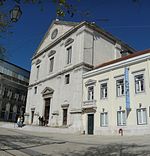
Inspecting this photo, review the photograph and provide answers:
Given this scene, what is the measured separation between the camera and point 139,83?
21141mm

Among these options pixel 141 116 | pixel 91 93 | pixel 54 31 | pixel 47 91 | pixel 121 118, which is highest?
pixel 54 31

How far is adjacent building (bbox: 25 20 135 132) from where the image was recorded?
28.7 meters

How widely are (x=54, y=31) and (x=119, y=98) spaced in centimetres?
2084

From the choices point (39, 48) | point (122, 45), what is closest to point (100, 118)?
point (122, 45)

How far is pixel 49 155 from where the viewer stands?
A: 9.56 meters

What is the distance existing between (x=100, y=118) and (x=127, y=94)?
4503 millimetres

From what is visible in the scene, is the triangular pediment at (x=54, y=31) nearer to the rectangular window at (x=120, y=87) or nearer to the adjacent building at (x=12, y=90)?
the adjacent building at (x=12, y=90)

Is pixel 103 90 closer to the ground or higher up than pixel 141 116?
higher up

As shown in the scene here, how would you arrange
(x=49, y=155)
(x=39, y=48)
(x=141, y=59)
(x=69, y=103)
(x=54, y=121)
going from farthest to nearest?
(x=39, y=48)
(x=54, y=121)
(x=69, y=103)
(x=141, y=59)
(x=49, y=155)

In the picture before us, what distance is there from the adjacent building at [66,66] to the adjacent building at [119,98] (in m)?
1.81

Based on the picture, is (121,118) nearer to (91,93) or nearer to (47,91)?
(91,93)

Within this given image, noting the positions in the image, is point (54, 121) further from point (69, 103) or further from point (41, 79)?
point (41, 79)

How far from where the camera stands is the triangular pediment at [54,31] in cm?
3507

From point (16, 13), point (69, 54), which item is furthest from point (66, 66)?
point (16, 13)
